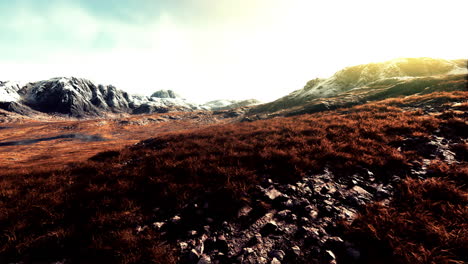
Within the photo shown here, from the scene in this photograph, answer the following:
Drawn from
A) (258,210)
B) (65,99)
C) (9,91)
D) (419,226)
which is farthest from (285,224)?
(9,91)

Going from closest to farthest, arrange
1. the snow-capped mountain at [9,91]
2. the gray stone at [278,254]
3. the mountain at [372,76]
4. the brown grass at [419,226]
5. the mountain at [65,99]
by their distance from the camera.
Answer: the brown grass at [419,226] < the gray stone at [278,254] < the mountain at [372,76] < the snow-capped mountain at [9,91] < the mountain at [65,99]

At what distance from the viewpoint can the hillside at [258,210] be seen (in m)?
2.83

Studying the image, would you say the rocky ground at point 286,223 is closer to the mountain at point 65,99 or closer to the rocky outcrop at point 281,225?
the rocky outcrop at point 281,225

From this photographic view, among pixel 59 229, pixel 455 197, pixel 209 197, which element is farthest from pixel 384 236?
pixel 59 229

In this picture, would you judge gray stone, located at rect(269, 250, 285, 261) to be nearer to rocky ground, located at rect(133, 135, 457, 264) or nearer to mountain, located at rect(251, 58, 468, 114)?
rocky ground, located at rect(133, 135, 457, 264)

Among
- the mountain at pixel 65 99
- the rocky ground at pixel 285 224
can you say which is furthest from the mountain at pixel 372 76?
the mountain at pixel 65 99

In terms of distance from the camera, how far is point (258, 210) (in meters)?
3.92

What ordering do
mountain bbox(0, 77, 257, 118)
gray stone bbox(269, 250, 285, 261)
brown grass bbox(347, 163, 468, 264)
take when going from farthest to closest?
mountain bbox(0, 77, 257, 118)
gray stone bbox(269, 250, 285, 261)
brown grass bbox(347, 163, 468, 264)

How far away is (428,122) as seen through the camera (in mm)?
8781

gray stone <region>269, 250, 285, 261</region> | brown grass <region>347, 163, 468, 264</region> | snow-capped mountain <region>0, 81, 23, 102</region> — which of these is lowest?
gray stone <region>269, 250, 285, 261</region>

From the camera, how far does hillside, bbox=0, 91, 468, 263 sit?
283 centimetres

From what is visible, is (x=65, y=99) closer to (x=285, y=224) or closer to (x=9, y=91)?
(x=9, y=91)

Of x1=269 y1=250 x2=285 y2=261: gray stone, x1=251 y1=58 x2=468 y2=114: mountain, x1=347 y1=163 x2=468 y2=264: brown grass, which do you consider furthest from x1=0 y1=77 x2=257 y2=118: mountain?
x1=347 y1=163 x2=468 y2=264: brown grass

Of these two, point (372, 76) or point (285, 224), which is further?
point (372, 76)
